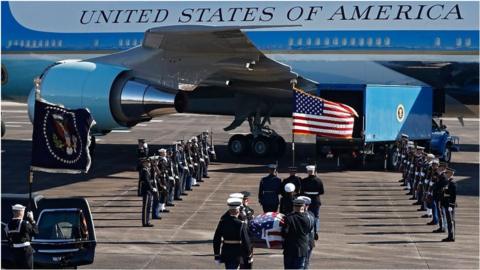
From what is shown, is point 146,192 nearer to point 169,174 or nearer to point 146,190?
point 146,190

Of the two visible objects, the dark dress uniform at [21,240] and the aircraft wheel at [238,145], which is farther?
the aircraft wheel at [238,145]

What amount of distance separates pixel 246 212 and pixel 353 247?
3.00m

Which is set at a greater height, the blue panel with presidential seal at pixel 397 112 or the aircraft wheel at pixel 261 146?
the blue panel with presidential seal at pixel 397 112

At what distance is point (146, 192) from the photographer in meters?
18.8

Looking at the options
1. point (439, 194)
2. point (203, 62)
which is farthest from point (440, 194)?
point (203, 62)

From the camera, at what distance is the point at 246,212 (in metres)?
14.1

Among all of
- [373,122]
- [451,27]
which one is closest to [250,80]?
[373,122]

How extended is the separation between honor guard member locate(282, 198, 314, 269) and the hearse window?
A: 281cm

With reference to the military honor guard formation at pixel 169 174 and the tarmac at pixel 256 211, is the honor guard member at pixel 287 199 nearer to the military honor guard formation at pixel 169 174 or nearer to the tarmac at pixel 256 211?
the tarmac at pixel 256 211

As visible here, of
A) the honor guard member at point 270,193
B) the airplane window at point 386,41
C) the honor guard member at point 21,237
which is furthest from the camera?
the airplane window at point 386,41

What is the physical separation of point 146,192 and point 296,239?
628 cm

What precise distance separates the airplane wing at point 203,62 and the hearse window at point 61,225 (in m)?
11.9

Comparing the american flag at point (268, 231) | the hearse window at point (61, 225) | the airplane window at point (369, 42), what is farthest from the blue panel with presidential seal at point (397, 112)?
the hearse window at point (61, 225)

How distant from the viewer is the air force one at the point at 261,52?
2602 cm
